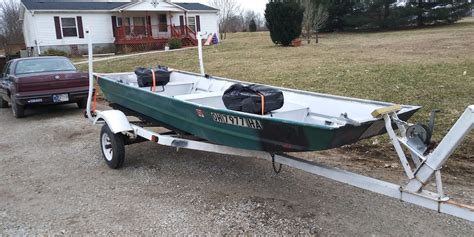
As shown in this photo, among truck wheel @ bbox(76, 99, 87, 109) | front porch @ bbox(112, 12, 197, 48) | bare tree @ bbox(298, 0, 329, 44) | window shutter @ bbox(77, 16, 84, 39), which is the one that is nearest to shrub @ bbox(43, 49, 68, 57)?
window shutter @ bbox(77, 16, 84, 39)

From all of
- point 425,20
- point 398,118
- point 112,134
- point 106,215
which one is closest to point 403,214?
point 398,118

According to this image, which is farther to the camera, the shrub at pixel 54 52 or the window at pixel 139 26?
the window at pixel 139 26

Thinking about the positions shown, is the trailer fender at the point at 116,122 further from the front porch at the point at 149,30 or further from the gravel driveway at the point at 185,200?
the front porch at the point at 149,30

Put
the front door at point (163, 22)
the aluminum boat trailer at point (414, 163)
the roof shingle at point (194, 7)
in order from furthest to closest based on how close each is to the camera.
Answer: the roof shingle at point (194, 7) < the front door at point (163, 22) < the aluminum boat trailer at point (414, 163)

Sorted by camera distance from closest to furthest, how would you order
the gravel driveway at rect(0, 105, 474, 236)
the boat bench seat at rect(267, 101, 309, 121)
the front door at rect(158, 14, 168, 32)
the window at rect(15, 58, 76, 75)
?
the gravel driveway at rect(0, 105, 474, 236), the boat bench seat at rect(267, 101, 309, 121), the window at rect(15, 58, 76, 75), the front door at rect(158, 14, 168, 32)

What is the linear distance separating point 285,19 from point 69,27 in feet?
54.9

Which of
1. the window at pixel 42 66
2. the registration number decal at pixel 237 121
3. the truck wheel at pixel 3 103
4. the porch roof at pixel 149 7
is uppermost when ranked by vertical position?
the porch roof at pixel 149 7

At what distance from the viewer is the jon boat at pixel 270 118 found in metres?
3.47

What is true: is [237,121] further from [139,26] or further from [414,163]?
[139,26]

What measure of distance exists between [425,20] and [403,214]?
33.4m

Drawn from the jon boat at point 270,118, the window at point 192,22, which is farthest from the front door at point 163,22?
the jon boat at point 270,118

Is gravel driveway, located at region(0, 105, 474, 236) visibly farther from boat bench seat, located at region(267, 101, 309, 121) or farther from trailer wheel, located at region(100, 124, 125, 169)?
boat bench seat, located at region(267, 101, 309, 121)

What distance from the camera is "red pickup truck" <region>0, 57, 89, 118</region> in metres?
9.25

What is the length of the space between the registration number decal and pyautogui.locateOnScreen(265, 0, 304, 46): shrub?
1897cm
